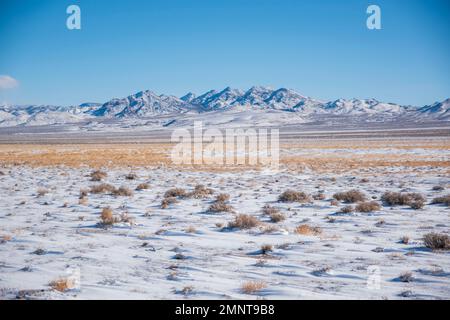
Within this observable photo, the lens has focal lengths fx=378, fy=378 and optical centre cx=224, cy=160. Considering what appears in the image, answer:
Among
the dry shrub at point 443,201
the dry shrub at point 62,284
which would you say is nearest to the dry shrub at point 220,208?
the dry shrub at point 62,284

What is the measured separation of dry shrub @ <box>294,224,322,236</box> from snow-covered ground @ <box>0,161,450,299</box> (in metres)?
0.15

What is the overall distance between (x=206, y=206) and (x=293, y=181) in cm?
771

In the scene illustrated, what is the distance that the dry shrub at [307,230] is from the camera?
9.07 m

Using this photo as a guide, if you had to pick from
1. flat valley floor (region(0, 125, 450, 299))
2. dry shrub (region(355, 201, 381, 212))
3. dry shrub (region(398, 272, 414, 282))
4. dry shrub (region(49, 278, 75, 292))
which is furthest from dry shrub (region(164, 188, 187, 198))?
dry shrub (region(398, 272, 414, 282))

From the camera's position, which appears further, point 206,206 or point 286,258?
point 206,206

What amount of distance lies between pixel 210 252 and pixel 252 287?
2.20 meters

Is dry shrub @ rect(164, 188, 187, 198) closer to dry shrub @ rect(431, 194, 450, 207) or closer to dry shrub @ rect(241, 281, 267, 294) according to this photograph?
dry shrub @ rect(431, 194, 450, 207)

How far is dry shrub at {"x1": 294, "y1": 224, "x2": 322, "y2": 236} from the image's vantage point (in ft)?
29.8

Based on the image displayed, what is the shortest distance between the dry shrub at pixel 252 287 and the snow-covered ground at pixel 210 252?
12 centimetres

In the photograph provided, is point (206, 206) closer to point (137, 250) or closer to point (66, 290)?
point (137, 250)

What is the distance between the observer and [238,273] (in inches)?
255

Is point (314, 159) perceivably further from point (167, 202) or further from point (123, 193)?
point (167, 202)

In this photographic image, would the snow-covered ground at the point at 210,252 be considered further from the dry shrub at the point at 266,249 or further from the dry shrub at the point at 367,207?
the dry shrub at the point at 367,207
